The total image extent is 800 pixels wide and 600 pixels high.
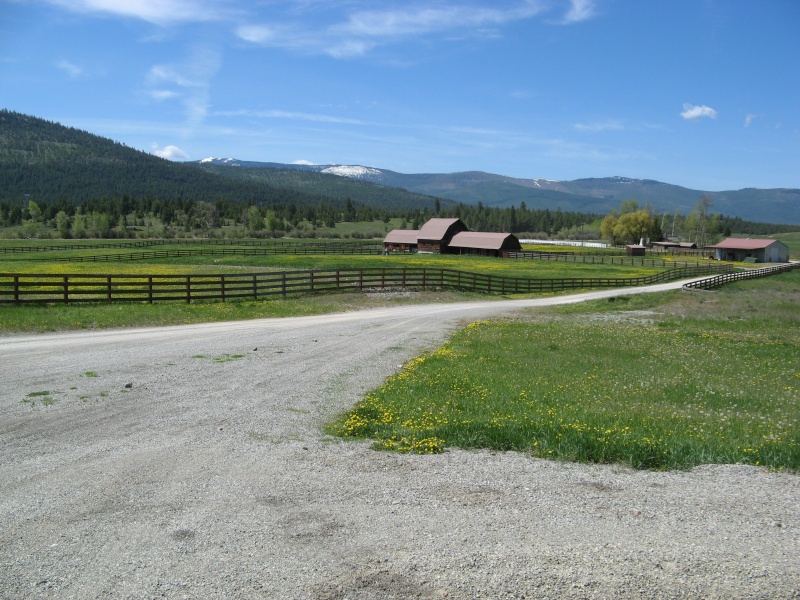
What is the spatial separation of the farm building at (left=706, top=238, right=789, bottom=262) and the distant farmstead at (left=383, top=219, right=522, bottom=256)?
4572cm

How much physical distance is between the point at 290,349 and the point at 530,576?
46.1 feet

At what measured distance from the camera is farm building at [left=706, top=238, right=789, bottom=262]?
120062mm

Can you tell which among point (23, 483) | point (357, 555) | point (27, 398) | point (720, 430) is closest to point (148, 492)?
point (23, 483)

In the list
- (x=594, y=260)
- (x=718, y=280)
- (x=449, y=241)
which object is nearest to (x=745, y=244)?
(x=594, y=260)

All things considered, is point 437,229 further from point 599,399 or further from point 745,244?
point 599,399

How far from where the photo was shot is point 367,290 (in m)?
38.4

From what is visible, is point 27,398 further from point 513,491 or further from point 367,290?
point 367,290

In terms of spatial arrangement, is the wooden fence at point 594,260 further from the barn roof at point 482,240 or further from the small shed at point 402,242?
the small shed at point 402,242

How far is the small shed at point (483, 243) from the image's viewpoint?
104 meters

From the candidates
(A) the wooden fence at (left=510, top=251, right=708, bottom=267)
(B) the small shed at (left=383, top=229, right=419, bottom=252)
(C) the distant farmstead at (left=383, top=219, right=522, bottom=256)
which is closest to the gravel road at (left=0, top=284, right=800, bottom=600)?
(A) the wooden fence at (left=510, top=251, right=708, bottom=267)

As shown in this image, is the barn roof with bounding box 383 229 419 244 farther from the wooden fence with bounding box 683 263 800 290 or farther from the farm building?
the farm building

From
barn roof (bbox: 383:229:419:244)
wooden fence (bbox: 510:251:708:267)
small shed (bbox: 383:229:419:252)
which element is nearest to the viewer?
wooden fence (bbox: 510:251:708:267)

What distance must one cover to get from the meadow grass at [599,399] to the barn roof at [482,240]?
79212 mm

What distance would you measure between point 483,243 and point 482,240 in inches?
35.2
